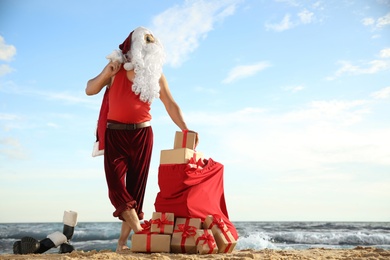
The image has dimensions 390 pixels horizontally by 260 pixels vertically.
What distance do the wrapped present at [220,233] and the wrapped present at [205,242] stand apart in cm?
10

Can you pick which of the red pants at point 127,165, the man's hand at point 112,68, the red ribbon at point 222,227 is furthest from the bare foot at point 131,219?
the man's hand at point 112,68

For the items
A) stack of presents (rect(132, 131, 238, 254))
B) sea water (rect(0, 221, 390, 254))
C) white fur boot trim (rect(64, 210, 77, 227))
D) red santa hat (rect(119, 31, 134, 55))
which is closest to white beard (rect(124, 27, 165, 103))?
red santa hat (rect(119, 31, 134, 55))

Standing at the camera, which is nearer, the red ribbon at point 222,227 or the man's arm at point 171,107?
the red ribbon at point 222,227

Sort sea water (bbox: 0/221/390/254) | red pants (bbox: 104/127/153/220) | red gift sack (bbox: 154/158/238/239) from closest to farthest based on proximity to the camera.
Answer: red gift sack (bbox: 154/158/238/239), red pants (bbox: 104/127/153/220), sea water (bbox: 0/221/390/254)

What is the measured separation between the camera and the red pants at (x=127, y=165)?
4.14 metres

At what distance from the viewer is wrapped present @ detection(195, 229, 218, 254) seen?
3785 mm

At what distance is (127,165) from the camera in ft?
14.4

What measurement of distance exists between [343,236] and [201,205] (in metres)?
11.0

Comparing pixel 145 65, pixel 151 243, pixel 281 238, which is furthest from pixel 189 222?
pixel 281 238

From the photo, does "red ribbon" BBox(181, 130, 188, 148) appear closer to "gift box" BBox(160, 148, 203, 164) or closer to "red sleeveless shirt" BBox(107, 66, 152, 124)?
"gift box" BBox(160, 148, 203, 164)

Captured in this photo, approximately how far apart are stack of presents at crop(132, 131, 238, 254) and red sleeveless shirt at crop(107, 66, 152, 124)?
0.44 meters

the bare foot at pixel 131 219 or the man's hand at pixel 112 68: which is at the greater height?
the man's hand at pixel 112 68

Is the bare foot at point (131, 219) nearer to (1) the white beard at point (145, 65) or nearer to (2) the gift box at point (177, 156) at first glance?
(2) the gift box at point (177, 156)

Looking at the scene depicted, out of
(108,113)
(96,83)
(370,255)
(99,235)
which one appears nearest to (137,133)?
(108,113)
